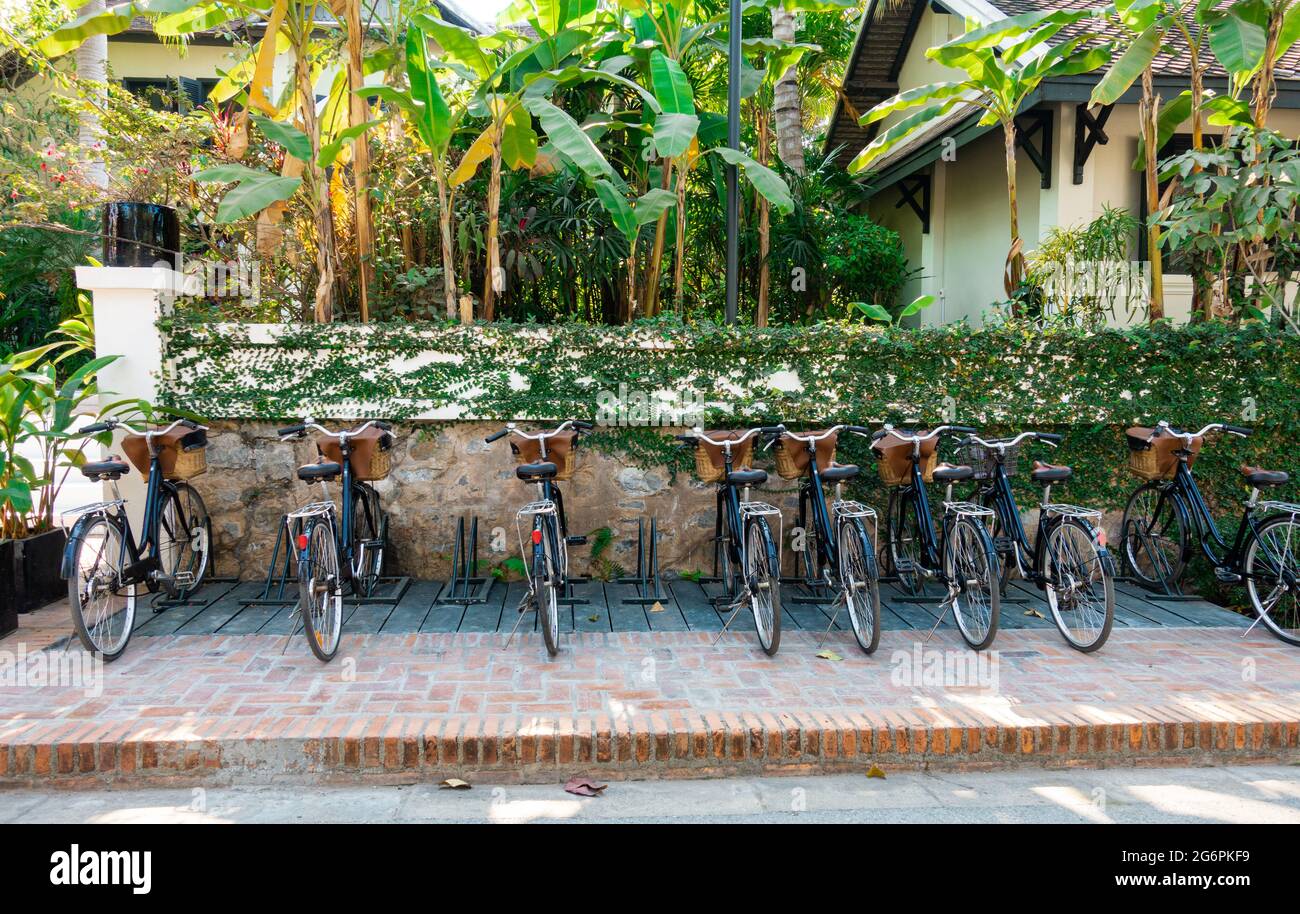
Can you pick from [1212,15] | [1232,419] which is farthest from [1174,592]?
[1212,15]

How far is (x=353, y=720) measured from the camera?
4387 millimetres

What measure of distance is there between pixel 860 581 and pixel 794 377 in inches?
82.4

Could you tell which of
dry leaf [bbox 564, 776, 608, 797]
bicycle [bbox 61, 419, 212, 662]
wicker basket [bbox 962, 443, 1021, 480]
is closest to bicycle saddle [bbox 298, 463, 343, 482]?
bicycle [bbox 61, 419, 212, 662]

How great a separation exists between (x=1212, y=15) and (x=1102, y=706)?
5.74m

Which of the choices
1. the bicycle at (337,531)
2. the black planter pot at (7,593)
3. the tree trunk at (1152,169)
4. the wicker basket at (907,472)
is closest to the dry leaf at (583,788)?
the bicycle at (337,531)

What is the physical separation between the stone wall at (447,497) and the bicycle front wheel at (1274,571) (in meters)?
3.08

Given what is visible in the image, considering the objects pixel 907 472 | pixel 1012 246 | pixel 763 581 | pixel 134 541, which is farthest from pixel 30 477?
pixel 1012 246

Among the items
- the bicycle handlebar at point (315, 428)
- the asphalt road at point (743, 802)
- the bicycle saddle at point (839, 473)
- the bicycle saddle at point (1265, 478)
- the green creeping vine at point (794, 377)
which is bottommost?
the asphalt road at point (743, 802)

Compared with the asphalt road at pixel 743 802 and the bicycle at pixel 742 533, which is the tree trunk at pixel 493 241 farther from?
the asphalt road at pixel 743 802

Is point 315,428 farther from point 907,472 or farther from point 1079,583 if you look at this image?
point 1079,583

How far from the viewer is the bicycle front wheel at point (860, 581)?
5.41 metres

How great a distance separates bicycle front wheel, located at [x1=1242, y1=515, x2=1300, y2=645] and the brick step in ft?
5.36

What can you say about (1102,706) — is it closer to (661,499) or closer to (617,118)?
(661,499)

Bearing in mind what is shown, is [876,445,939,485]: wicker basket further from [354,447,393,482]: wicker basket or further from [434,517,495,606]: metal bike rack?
[354,447,393,482]: wicker basket
